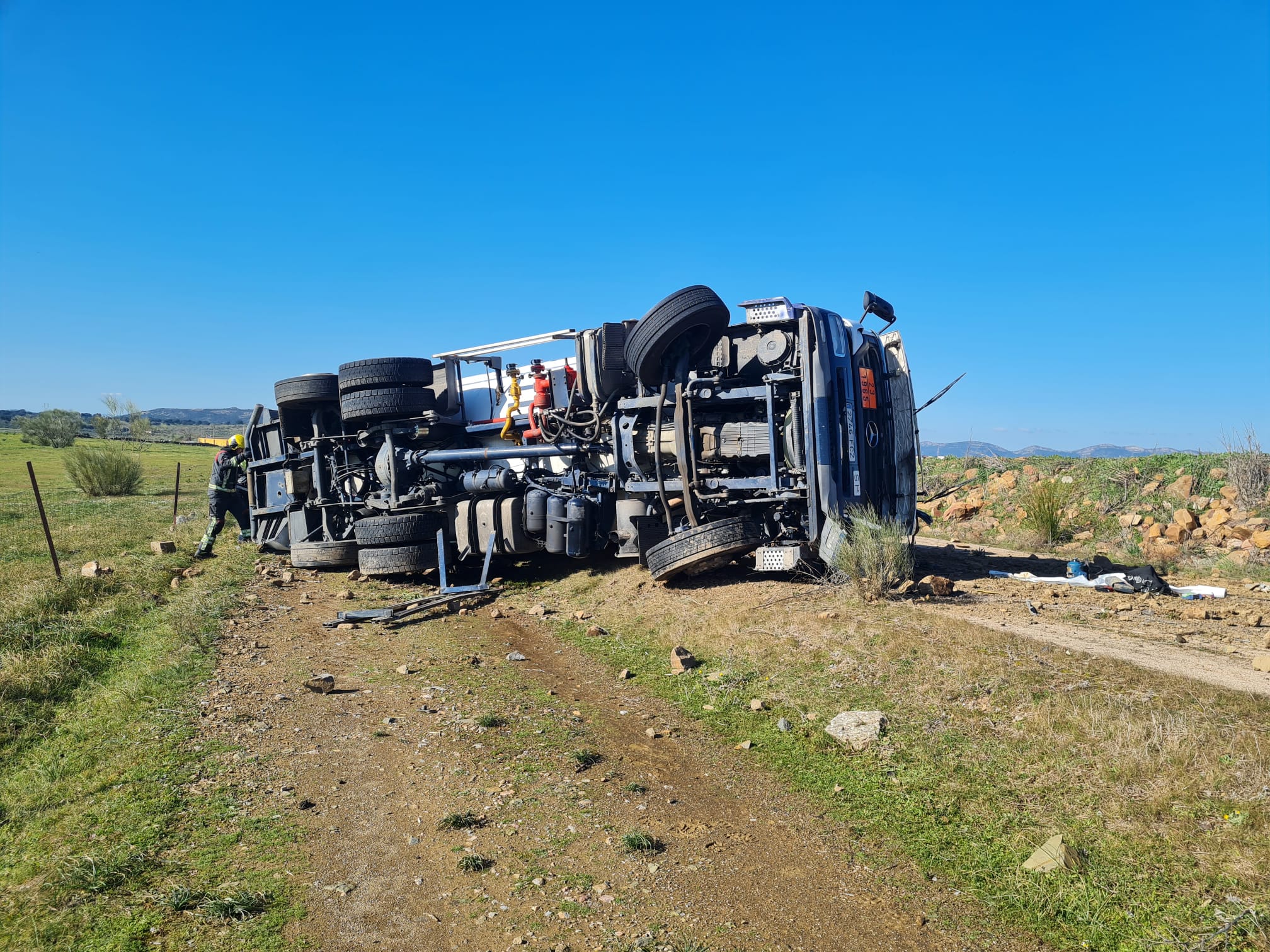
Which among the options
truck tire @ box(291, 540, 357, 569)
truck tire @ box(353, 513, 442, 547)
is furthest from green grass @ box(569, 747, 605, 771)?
truck tire @ box(291, 540, 357, 569)

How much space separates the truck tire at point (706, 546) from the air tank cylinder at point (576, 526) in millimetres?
1460

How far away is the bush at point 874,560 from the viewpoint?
24.5 feet

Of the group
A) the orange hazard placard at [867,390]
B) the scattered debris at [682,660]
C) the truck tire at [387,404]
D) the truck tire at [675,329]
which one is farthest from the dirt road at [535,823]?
the truck tire at [387,404]

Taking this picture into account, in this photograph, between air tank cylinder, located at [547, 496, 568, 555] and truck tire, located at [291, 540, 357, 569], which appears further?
truck tire, located at [291, 540, 357, 569]

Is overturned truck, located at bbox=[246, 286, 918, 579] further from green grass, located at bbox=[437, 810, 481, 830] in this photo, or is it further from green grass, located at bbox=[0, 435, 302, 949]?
green grass, located at bbox=[437, 810, 481, 830]

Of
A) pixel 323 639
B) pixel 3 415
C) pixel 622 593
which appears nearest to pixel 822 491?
pixel 622 593

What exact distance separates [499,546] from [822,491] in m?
4.53

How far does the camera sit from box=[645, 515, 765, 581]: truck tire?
27.5ft

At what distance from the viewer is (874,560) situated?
7.59m

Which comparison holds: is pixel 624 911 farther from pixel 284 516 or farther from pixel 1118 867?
pixel 284 516

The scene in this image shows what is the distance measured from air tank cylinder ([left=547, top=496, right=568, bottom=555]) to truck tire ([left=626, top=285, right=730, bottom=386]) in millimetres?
1872

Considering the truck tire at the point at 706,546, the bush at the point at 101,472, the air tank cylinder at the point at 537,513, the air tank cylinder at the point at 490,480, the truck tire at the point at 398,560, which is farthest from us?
the bush at the point at 101,472

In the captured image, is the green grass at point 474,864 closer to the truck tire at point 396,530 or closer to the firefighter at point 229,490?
the truck tire at point 396,530

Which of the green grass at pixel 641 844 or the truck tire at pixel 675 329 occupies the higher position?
the truck tire at pixel 675 329
